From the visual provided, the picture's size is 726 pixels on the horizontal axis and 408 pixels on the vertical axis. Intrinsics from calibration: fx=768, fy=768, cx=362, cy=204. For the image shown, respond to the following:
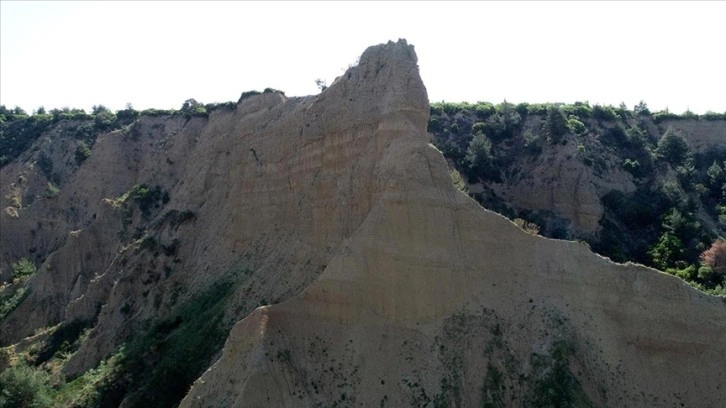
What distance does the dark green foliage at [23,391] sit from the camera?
1512 inches

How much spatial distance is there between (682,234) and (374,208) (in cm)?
3540

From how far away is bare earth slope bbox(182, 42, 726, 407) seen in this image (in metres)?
26.7

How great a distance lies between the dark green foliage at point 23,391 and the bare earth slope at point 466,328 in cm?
1429

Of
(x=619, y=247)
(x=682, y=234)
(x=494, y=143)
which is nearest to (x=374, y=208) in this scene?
(x=619, y=247)

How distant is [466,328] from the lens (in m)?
27.6

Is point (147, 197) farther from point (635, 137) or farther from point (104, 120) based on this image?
point (635, 137)

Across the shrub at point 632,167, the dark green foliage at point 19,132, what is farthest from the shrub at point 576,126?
the dark green foliage at point 19,132

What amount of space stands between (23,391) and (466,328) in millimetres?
24080

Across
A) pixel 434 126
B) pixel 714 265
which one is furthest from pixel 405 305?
pixel 434 126

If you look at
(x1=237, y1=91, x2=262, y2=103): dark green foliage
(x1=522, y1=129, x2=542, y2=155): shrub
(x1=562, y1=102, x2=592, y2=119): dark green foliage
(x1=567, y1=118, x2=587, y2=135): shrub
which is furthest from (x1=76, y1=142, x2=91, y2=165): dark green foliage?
(x1=562, y1=102, x2=592, y2=119): dark green foliage

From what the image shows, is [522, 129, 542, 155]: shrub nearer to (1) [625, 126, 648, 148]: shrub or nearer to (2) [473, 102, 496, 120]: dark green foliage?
(2) [473, 102, 496, 120]: dark green foliage

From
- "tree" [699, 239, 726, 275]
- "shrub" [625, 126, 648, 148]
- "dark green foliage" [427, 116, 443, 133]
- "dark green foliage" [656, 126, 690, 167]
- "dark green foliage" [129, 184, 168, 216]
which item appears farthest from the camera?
"dark green foliage" [427, 116, 443, 133]

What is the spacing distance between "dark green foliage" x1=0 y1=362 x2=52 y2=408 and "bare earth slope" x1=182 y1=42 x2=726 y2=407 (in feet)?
46.9

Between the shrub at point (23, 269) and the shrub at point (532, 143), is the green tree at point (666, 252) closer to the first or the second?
the shrub at point (532, 143)
